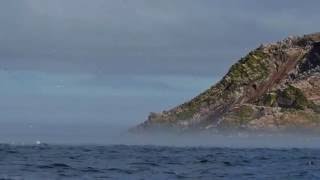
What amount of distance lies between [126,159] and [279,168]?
26.2 meters

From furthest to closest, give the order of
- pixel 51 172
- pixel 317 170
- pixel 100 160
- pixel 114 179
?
pixel 100 160 → pixel 317 170 → pixel 51 172 → pixel 114 179

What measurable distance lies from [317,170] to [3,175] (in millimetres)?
37332

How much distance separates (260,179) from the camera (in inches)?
3351

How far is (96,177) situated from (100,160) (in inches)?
1213

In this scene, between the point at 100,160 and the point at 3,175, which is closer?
the point at 3,175

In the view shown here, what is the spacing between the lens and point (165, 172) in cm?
9381

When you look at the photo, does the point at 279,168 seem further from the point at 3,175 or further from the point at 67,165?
the point at 3,175

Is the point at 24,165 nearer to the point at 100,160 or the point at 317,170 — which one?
the point at 100,160

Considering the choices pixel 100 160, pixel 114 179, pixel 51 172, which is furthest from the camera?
pixel 100 160

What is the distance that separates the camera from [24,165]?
4033 inches

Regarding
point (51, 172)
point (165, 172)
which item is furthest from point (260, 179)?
point (51, 172)

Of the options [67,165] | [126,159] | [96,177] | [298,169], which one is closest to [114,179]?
[96,177]

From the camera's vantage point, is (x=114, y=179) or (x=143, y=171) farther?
(x=143, y=171)

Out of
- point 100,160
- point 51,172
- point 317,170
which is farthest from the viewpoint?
point 100,160
